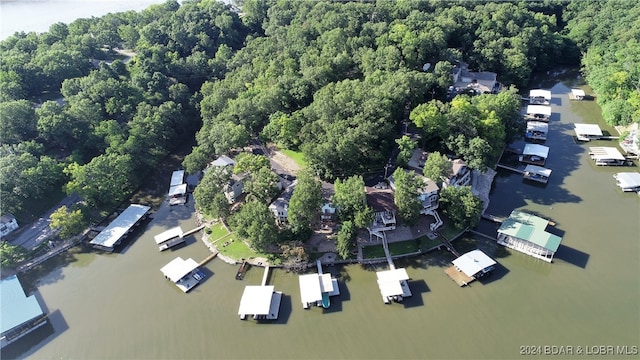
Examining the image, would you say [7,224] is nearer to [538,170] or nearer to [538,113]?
[538,170]

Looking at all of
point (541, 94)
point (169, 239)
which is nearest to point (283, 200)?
point (169, 239)

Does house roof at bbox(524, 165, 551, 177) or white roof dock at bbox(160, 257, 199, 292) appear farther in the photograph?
house roof at bbox(524, 165, 551, 177)

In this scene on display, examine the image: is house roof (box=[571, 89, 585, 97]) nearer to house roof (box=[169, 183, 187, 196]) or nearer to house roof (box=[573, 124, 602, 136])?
house roof (box=[573, 124, 602, 136])

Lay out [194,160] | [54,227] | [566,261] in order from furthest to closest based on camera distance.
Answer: [194,160]
[54,227]
[566,261]

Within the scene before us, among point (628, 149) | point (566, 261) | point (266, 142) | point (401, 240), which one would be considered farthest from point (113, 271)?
point (628, 149)

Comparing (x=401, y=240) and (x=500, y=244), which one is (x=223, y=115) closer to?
(x=401, y=240)

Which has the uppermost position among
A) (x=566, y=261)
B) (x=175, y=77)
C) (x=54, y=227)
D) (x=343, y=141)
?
(x=175, y=77)

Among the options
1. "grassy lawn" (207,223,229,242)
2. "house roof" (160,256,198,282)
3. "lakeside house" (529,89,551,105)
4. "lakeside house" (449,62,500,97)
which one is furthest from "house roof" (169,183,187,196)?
"lakeside house" (529,89,551,105)

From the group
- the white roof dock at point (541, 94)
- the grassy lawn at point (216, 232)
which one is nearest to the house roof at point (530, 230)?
the grassy lawn at point (216, 232)
